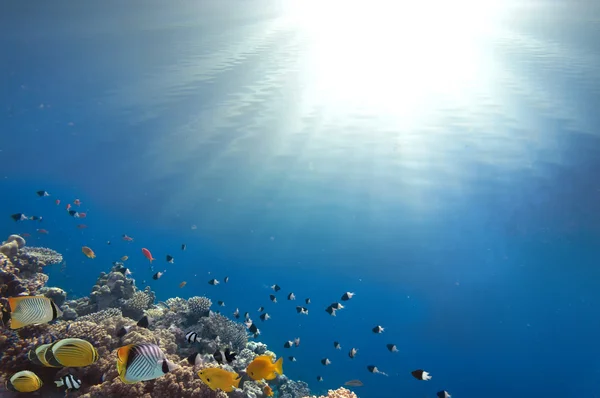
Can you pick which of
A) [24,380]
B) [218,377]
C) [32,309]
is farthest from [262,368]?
[24,380]

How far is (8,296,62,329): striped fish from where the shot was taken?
4.95 metres

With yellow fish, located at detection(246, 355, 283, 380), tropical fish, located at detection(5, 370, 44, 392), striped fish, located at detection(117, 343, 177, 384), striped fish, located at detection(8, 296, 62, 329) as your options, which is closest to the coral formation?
tropical fish, located at detection(5, 370, 44, 392)

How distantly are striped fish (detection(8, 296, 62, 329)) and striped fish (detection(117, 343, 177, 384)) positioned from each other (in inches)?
70.8

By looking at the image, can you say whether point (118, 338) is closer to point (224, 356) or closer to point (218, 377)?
point (224, 356)

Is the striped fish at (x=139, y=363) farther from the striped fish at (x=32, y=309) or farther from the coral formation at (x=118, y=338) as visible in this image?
the coral formation at (x=118, y=338)

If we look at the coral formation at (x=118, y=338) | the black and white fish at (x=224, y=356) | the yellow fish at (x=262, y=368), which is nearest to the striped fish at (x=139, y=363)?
the black and white fish at (x=224, y=356)

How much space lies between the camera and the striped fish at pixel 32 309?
16.2ft

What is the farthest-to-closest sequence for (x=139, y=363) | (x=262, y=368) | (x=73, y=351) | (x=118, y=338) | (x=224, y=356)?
(x=118, y=338) → (x=262, y=368) → (x=224, y=356) → (x=73, y=351) → (x=139, y=363)

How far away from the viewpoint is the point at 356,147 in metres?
30.7

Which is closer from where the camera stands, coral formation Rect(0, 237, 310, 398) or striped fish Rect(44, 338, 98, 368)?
striped fish Rect(44, 338, 98, 368)

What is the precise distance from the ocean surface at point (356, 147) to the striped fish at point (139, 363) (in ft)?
87.3

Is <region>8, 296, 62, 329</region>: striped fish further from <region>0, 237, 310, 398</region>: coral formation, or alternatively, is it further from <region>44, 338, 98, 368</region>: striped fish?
<region>0, 237, 310, 398</region>: coral formation

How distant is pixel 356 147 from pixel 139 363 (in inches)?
1108

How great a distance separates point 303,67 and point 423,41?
989 cm
